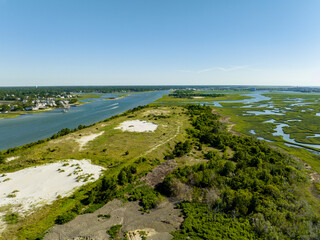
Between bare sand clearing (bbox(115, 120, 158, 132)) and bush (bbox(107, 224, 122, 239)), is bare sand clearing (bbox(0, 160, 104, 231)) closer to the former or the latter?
bush (bbox(107, 224, 122, 239))

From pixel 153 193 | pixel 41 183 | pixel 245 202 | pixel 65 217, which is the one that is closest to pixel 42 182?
pixel 41 183

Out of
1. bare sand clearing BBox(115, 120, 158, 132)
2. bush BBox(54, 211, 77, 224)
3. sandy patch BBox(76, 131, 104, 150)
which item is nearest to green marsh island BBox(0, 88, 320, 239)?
bush BBox(54, 211, 77, 224)

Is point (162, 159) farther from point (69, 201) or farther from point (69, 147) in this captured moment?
point (69, 147)

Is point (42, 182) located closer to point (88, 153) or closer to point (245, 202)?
point (88, 153)

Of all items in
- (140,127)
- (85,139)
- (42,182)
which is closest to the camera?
(42,182)

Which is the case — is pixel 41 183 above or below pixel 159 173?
above

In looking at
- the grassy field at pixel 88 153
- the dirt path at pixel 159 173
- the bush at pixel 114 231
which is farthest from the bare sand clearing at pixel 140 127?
the bush at pixel 114 231

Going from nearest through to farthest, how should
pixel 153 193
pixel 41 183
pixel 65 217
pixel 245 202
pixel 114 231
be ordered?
pixel 114 231, pixel 65 217, pixel 245 202, pixel 153 193, pixel 41 183

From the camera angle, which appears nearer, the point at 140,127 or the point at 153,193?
the point at 153,193
